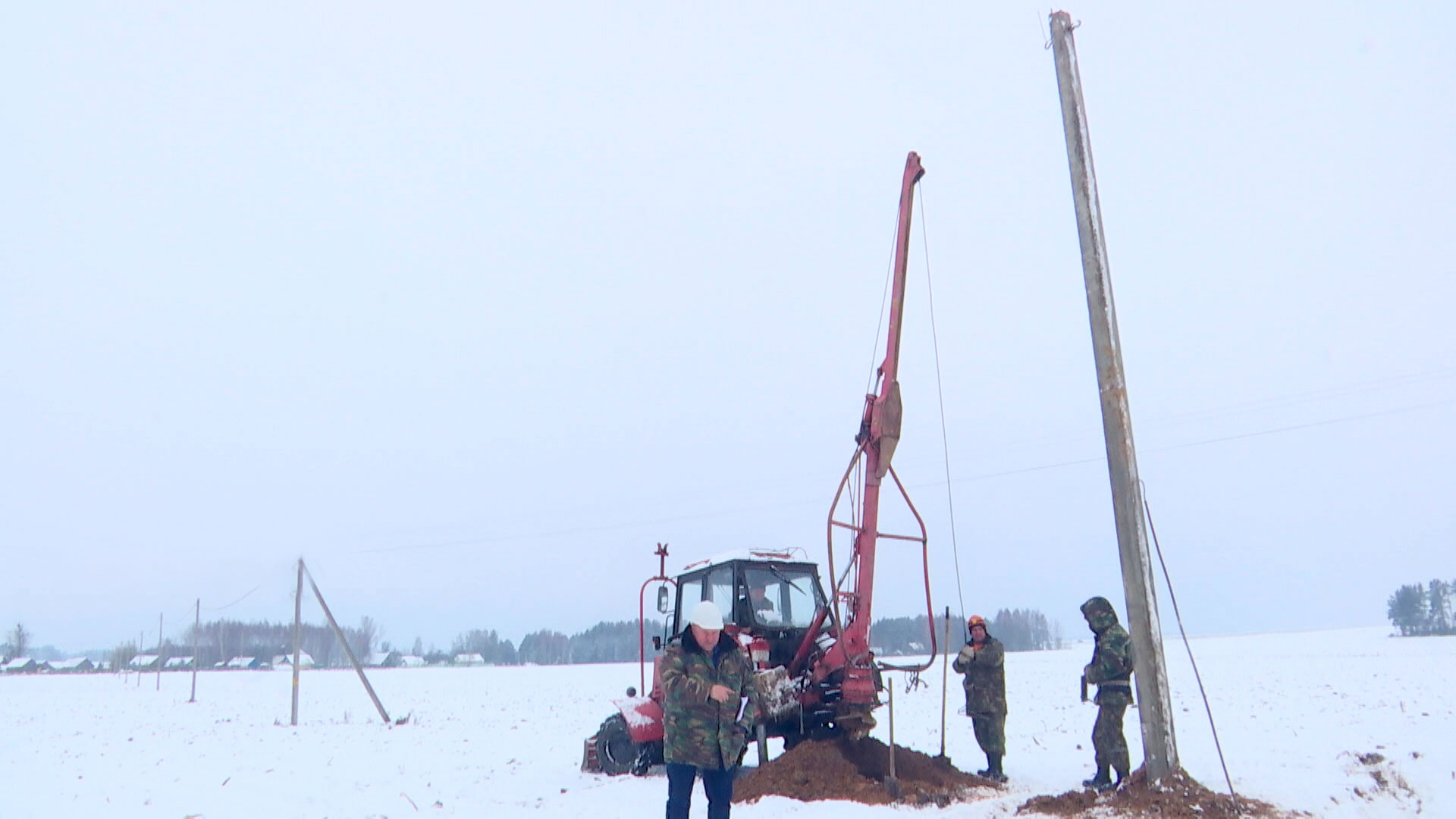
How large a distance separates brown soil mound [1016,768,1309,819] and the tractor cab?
11.8 ft

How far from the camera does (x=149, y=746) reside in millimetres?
16969

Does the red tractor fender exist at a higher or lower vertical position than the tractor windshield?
lower

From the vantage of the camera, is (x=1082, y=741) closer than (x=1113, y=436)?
No

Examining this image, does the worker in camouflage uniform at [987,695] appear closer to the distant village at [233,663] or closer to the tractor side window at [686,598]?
the tractor side window at [686,598]

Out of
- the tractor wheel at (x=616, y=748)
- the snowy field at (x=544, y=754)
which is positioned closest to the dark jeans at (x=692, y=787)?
the snowy field at (x=544, y=754)

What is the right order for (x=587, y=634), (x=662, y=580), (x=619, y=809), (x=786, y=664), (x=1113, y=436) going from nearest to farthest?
1. (x=1113, y=436)
2. (x=619, y=809)
3. (x=786, y=664)
4. (x=662, y=580)
5. (x=587, y=634)

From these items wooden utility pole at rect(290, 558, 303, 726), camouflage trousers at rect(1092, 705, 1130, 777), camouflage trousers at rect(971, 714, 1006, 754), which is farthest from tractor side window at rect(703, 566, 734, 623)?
wooden utility pole at rect(290, 558, 303, 726)

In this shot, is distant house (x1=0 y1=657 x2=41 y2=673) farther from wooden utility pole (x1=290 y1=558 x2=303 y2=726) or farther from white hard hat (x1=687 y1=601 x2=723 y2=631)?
white hard hat (x1=687 y1=601 x2=723 y2=631)

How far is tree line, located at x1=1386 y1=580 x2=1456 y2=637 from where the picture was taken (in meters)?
89.6

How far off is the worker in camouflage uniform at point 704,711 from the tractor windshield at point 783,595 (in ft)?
14.8

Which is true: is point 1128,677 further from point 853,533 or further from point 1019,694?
point 1019,694

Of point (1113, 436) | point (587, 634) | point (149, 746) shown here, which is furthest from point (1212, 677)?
point (587, 634)

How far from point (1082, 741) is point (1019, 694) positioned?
36.6 ft

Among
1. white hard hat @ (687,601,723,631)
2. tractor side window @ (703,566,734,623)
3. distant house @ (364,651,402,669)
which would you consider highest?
tractor side window @ (703,566,734,623)
